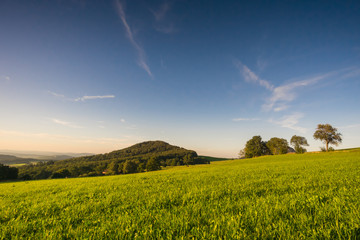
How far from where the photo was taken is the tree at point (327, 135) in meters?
69.6

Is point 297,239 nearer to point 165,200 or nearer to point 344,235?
point 344,235

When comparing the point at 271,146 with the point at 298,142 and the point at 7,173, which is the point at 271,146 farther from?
the point at 7,173

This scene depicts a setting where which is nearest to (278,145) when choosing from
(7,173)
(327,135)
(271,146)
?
(271,146)

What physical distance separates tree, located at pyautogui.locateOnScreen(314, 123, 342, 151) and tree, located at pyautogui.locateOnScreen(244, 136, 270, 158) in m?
28.5

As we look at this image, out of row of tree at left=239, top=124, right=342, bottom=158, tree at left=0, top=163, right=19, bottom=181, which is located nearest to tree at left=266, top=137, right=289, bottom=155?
row of tree at left=239, top=124, right=342, bottom=158

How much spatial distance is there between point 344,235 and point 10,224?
6522 millimetres

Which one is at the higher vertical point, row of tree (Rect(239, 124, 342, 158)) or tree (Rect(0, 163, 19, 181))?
row of tree (Rect(239, 124, 342, 158))

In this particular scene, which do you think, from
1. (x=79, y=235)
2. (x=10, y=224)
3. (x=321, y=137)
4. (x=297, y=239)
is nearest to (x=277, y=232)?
(x=297, y=239)

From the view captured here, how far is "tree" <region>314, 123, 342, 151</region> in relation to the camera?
228 ft

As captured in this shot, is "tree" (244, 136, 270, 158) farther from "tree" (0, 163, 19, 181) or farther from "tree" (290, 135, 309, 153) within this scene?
"tree" (0, 163, 19, 181)

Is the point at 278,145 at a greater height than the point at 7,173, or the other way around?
the point at 278,145

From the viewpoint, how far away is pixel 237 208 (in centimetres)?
354

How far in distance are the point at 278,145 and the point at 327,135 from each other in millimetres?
26274

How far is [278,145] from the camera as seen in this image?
94.2 m
